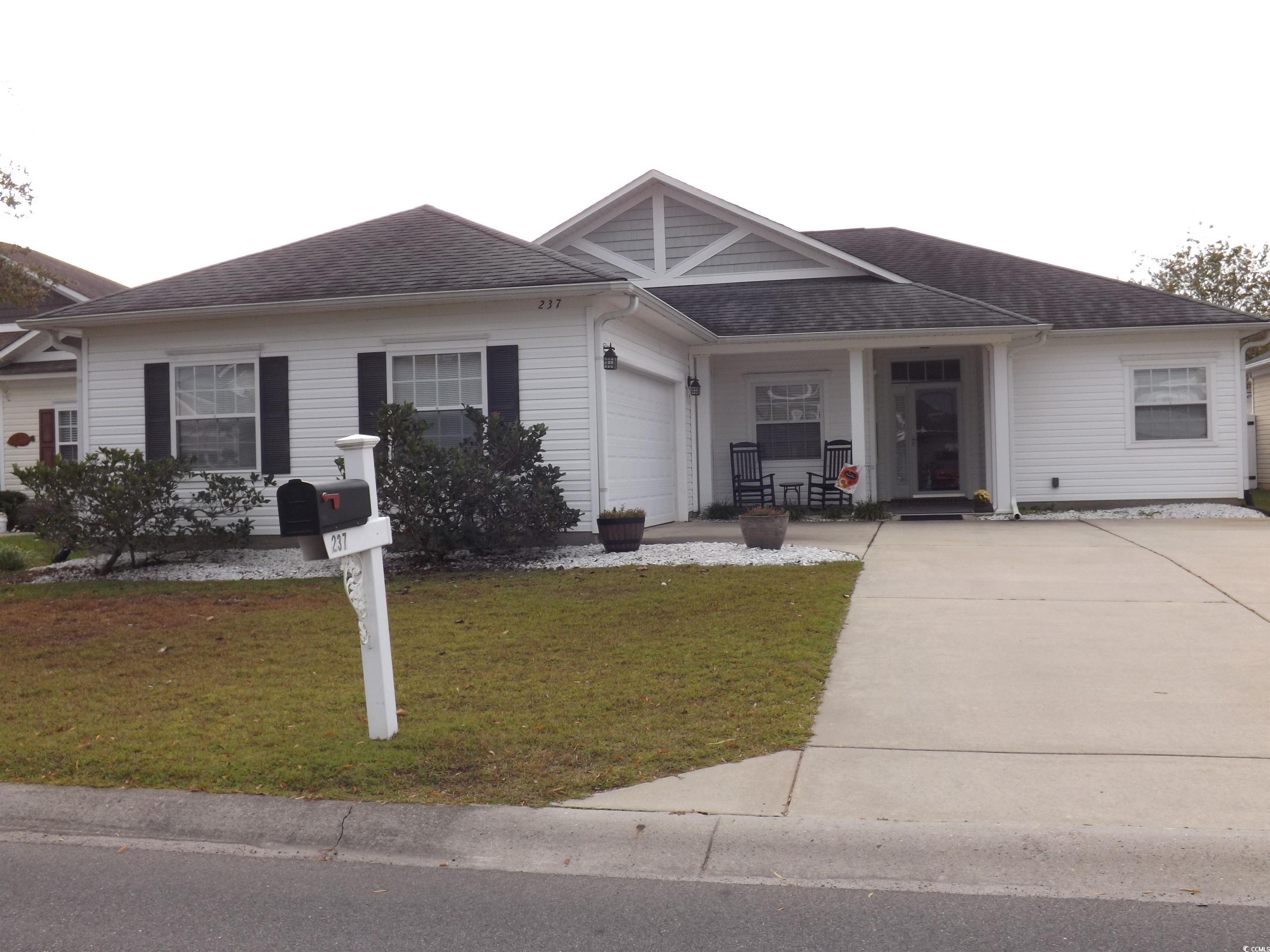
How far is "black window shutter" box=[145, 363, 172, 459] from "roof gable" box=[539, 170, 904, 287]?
6582mm

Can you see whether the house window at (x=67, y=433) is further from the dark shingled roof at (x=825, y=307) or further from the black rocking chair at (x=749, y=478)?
the black rocking chair at (x=749, y=478)

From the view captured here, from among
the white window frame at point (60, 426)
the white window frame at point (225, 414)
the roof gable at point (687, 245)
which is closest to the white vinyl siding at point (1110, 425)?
the roof gable at point (687, 245)

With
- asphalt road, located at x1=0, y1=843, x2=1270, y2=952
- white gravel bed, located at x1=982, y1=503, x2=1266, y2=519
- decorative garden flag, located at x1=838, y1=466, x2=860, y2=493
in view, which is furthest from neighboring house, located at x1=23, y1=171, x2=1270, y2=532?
asphalt road, located at x1=0, y1=843, x2=1270, y2=952

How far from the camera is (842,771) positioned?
15.5 ft

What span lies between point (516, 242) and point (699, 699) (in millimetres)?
9072

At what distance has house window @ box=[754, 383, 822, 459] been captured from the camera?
17953mm

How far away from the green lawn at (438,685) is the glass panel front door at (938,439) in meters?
9.12

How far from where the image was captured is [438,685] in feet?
20.7

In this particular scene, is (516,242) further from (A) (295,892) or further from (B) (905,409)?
(A) (295,892)

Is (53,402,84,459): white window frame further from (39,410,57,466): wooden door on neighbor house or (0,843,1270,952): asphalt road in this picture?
(0,843,1270,952): asphalt road

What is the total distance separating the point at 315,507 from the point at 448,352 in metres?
8.46

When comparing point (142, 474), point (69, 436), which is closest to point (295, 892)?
point (142, 474)

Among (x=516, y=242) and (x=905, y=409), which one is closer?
(x=516, y=242)

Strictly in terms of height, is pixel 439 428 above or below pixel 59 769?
above
